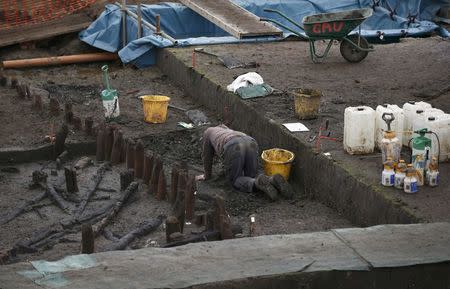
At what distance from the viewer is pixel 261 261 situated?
19.3ft

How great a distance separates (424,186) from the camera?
8.52 metres

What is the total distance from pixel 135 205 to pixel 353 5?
11.3 meters

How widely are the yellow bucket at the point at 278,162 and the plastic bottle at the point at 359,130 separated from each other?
0.87m

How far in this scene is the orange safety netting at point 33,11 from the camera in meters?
17.7

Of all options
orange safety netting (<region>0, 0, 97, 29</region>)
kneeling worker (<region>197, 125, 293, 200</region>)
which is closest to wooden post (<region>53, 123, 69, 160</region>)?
kneeling worker (<region>197, 125, 293, 200</region>)

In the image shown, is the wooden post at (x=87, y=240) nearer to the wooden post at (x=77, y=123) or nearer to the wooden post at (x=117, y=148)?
the wooden post at (x=117, y=148)

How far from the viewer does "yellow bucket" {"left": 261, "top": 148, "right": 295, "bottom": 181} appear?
403 inches

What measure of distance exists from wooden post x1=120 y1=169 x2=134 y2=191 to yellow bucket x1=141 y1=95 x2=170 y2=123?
268 cm

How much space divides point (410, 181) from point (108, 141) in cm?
491

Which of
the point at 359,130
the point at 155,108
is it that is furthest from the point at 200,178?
the point at 155,108

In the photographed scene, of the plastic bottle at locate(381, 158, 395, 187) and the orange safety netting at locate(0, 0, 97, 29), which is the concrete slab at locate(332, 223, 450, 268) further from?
the orange safety netting at locate(0, 0, 97, 29)

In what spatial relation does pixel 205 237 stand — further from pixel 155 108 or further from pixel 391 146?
pixel 155 108

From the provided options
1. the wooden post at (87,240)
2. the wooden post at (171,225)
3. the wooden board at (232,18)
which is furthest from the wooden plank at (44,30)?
the wooden post at (171,225)

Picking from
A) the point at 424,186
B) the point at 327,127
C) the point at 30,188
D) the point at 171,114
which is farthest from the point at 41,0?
the point at 424,186
